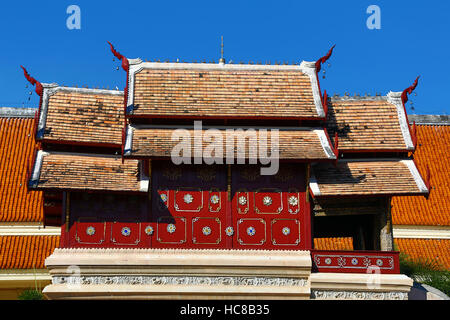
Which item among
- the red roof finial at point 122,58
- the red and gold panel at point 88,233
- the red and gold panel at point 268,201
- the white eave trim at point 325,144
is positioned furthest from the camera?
the red roof finial at point 122,58

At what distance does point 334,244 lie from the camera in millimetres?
26609

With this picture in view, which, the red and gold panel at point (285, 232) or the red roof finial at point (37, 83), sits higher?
the red roof finial at point (37, 83)

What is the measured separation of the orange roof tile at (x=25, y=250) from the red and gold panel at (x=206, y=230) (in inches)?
352

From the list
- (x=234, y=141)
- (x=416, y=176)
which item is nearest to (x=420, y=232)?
(x=416, y=176)

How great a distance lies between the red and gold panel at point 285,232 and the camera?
18.8 m

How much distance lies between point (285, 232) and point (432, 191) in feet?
42.1

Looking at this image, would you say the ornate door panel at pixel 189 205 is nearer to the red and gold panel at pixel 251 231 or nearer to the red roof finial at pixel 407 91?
the red and gold panel at pixel 251 231

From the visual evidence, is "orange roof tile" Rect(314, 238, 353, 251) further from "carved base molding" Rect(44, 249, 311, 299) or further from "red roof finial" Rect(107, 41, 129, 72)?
"red roof finial" Rect(107, 41, 129, 72)

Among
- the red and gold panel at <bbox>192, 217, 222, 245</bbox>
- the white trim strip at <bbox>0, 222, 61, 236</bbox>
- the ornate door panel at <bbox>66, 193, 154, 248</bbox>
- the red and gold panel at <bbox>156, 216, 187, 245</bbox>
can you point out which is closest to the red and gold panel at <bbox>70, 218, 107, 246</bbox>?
the ornate door panel at <bbox>66, 193, 154, 248</bbox>

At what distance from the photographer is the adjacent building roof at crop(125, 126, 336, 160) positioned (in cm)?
1845

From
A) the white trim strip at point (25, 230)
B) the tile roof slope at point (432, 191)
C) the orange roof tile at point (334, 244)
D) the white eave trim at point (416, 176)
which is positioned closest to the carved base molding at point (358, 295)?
the white eave trim at point (416, 176)

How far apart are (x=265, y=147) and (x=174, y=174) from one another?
273cm

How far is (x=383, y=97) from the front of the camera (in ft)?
68.6
